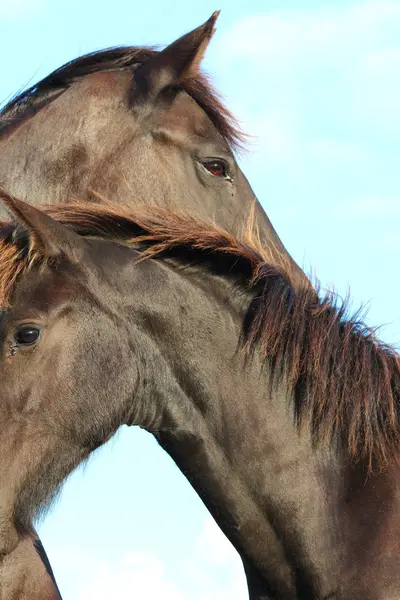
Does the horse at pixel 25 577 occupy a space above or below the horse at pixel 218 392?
below

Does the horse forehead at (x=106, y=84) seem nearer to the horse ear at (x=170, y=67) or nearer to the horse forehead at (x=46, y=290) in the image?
the horse ear at (x=170, y=67)

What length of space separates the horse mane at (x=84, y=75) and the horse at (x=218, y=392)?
2463mm

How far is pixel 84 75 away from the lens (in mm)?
6738

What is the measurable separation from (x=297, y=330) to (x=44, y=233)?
1.05 m

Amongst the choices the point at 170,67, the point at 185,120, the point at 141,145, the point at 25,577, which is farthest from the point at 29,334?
the point at 170,67

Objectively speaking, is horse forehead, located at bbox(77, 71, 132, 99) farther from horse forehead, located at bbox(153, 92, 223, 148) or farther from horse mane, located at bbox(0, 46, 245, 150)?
horse forehead, located at bbox(153, 92, 223, 148)

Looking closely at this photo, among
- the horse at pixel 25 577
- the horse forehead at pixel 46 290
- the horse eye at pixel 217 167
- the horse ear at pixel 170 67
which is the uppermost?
the horse ear at pixel 170 67

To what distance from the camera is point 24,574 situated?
498 centimetres

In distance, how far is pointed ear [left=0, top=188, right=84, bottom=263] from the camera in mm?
3963

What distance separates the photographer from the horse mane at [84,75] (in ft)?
21.8

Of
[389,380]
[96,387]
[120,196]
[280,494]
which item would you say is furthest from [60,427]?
[120,196]

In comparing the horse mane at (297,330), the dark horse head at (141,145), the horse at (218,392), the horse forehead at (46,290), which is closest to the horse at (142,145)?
the dark horse head at (141,145)

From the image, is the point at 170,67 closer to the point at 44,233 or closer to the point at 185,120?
the point at 185,120

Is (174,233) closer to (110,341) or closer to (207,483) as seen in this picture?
(110,341)
